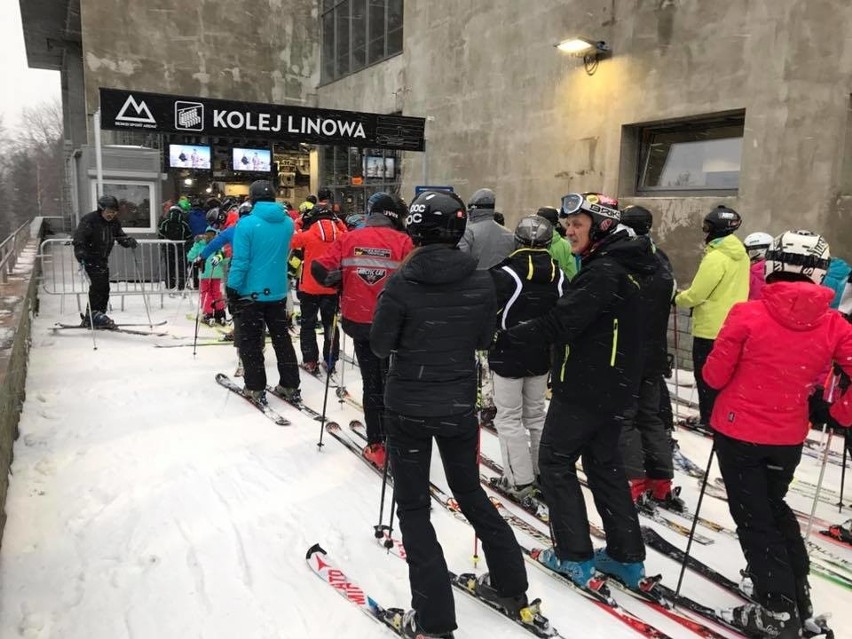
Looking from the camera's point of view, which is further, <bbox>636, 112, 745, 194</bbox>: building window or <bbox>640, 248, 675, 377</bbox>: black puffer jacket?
<bbox>636, 112, 745, 194</bbox>: building window

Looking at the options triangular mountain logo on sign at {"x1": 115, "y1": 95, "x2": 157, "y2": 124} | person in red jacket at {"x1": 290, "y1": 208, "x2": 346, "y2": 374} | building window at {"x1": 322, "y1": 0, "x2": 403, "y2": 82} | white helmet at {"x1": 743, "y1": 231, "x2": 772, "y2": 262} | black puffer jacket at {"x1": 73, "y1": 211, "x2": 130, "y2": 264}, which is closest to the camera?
white helmet at {"x1": 743, "y1": 231, "x2": 772, "y2": 262}

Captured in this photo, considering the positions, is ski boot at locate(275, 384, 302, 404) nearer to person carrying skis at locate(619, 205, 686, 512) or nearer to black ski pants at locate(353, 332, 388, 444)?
black ski pants at locate(353, 332, 388, 444)

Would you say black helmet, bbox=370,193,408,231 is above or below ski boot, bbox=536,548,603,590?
above

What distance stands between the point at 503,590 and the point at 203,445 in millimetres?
3158

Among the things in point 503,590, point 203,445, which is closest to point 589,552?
point 503,590

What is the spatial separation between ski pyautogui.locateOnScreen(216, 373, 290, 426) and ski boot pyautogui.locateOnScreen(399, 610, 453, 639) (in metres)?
3.14

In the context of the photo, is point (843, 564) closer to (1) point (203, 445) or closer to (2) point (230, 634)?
(2) point (230, 634)

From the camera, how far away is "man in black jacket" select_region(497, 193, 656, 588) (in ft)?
10.0

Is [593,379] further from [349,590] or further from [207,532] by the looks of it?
[207,532]

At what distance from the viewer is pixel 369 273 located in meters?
4.82

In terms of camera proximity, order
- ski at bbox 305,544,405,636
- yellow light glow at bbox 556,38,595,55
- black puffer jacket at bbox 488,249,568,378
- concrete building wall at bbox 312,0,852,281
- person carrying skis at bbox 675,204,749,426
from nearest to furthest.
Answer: ski at bbox 305,544,405,636, black puffer jacket at bbox 488,249,568,378, person carrying skis at bbox 675,204,749,426, concrete building wall at bbox 312,0,852,281, yellow light glow at bbox 556,38,595,55

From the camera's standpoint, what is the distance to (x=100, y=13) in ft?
66.7

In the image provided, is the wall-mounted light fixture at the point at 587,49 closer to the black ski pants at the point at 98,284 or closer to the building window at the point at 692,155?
the building window at the point at 692,155

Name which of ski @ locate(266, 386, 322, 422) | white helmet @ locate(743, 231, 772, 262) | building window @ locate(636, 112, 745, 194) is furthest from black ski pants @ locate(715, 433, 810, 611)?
building window @ locate(636, 112, 745, 194)
